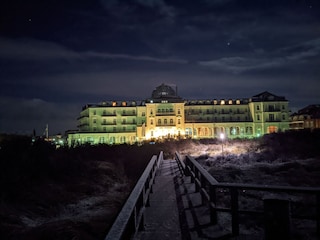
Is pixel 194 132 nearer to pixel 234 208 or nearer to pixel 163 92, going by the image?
pixel 163 92

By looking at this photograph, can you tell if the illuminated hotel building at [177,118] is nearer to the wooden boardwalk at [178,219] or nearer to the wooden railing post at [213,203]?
the wooden boardwalk at [178,219]

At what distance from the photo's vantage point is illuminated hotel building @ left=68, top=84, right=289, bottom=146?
72.4 m

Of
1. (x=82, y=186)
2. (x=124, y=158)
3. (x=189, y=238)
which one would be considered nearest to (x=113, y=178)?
(x=82, y=186)

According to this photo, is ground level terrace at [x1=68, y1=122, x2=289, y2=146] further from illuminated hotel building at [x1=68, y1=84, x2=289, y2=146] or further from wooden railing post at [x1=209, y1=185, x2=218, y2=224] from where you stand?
wooden railing post at [x1=209, y1=185, x2=218, y2=224]

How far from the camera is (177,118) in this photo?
72562mm

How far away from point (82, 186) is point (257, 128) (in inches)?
2369

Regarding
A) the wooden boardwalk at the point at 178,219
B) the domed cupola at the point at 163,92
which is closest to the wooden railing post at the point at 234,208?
the wooden boardwalk at the point at 178,219

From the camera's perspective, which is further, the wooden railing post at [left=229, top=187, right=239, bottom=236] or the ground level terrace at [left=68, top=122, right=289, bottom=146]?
the ground level terrace at [left=68, top=122, right=289, bottom=146]

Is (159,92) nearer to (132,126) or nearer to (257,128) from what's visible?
(132,126)

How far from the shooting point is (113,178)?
3023 centimetres

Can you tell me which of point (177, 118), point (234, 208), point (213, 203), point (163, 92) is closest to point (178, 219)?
point (213, 203)

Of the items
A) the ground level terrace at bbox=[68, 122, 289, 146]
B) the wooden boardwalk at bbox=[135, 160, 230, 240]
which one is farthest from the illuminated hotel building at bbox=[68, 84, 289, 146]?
the wooden boardwalk at bbox=[135, 160, 230, 240]

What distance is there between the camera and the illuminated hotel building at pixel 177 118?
2849 inches

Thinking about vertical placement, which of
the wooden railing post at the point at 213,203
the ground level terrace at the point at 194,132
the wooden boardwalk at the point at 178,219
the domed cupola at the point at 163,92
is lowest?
the wooden boardwalk at the point at 178,219
